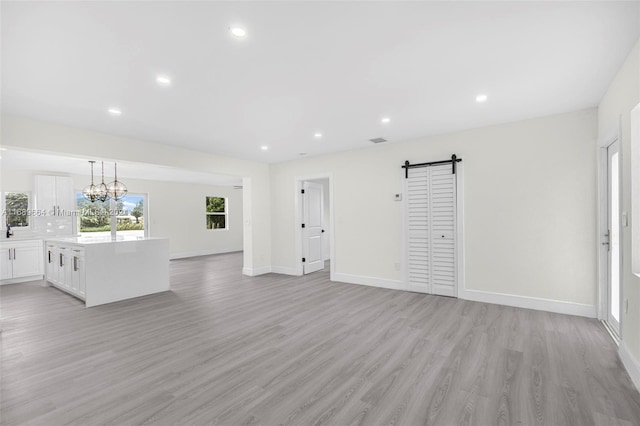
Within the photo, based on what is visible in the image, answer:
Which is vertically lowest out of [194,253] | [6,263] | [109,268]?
[194,253]

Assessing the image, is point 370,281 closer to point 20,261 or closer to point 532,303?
point 532,303

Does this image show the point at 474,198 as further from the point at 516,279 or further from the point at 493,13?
the point at 493,13

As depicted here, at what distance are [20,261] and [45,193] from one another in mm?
1662

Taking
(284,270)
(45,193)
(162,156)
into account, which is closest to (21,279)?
(45,193)

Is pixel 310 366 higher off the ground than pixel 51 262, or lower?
lower

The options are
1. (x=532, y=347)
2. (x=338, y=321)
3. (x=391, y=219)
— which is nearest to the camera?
(x=532, y=347)

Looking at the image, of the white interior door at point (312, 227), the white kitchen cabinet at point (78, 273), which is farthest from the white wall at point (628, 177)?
the white kitchen cabinet at point (78, 273)

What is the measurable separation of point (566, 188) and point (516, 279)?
1.32 m

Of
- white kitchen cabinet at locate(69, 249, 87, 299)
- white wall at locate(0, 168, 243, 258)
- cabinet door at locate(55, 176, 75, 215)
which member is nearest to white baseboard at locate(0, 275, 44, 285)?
cabinet door at locate(55, 176, 75, 215)

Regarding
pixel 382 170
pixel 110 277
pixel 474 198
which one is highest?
pixel 382 170

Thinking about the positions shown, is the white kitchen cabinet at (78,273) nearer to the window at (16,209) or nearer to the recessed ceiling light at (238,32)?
the window at (16,209)

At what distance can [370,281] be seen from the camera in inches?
208

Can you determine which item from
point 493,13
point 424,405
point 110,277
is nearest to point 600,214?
point 493,13

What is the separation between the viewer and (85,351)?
2.84m
